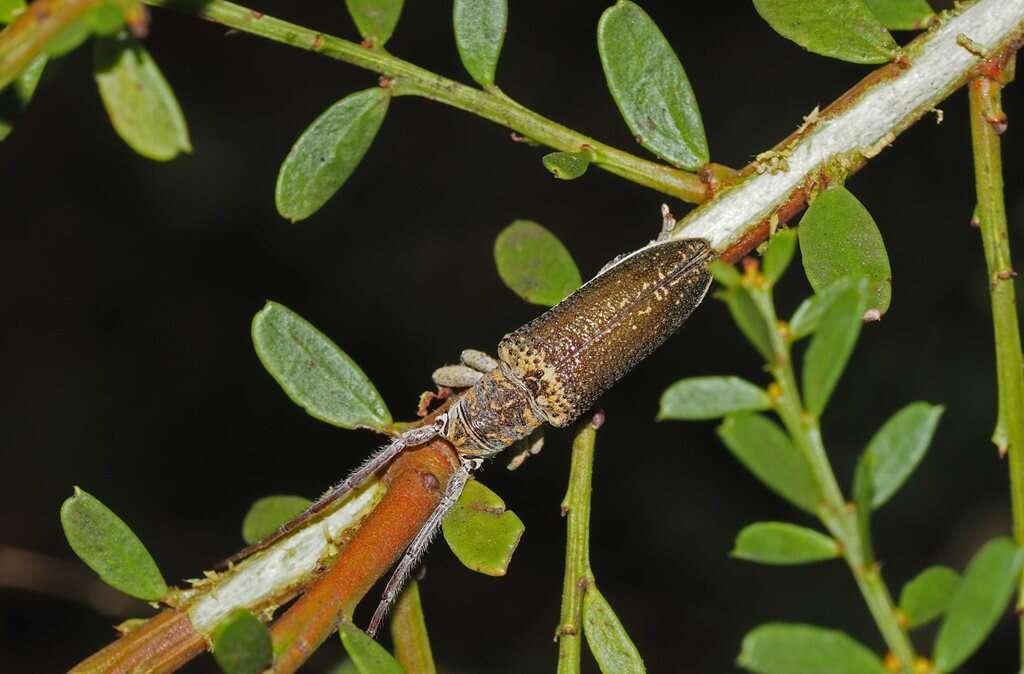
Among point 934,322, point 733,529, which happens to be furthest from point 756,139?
point 733,529

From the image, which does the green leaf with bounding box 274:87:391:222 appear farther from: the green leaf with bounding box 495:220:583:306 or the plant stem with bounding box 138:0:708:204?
the green leaf with bounding box 495:220:583:306

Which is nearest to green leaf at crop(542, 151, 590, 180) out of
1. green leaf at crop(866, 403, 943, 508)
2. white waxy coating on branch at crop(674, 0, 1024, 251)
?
white waxy coating on branch at crop(674, 0, 1024, 251)

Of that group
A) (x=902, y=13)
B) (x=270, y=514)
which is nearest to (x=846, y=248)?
(x=902, y=13)

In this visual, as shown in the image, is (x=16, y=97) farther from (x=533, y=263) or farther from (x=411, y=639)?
(x=411, y=639)

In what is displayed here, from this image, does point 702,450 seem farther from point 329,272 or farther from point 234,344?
point 234,344

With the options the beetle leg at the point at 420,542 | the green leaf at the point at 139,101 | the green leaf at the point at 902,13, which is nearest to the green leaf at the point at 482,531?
the beetle leg at the point at 420,542

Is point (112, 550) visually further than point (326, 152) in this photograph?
No

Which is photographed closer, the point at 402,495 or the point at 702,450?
the point at 402,495

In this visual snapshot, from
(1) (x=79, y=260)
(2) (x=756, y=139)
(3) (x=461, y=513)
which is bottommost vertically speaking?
(3) (x=461, y=513)
